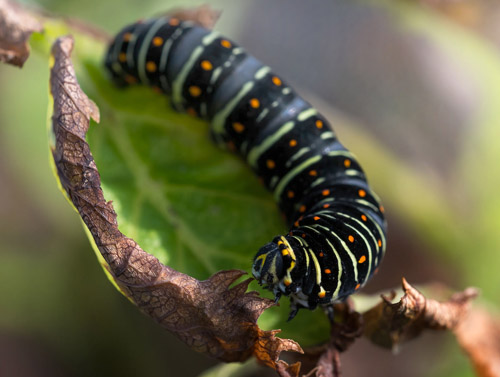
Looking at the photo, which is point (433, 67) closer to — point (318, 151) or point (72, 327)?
point (318, 151)

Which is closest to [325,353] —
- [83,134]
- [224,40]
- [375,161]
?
[83,134]

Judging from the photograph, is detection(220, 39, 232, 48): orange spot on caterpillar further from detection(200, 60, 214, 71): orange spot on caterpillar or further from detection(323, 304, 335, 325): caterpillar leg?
detection(323, 304, 335, 325): caterpillar leg

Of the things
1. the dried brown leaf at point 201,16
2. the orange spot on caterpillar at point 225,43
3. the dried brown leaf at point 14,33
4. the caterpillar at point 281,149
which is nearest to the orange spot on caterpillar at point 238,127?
the caterpillar at point 281,149

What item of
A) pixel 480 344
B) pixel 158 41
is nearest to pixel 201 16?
pixel 158 41

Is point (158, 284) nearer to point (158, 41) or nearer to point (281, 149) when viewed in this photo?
point (281, 149)

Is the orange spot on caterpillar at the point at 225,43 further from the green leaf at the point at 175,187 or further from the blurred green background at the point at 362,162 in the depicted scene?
the blurred green background at the point at 362,162

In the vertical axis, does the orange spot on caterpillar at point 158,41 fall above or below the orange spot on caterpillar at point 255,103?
below
